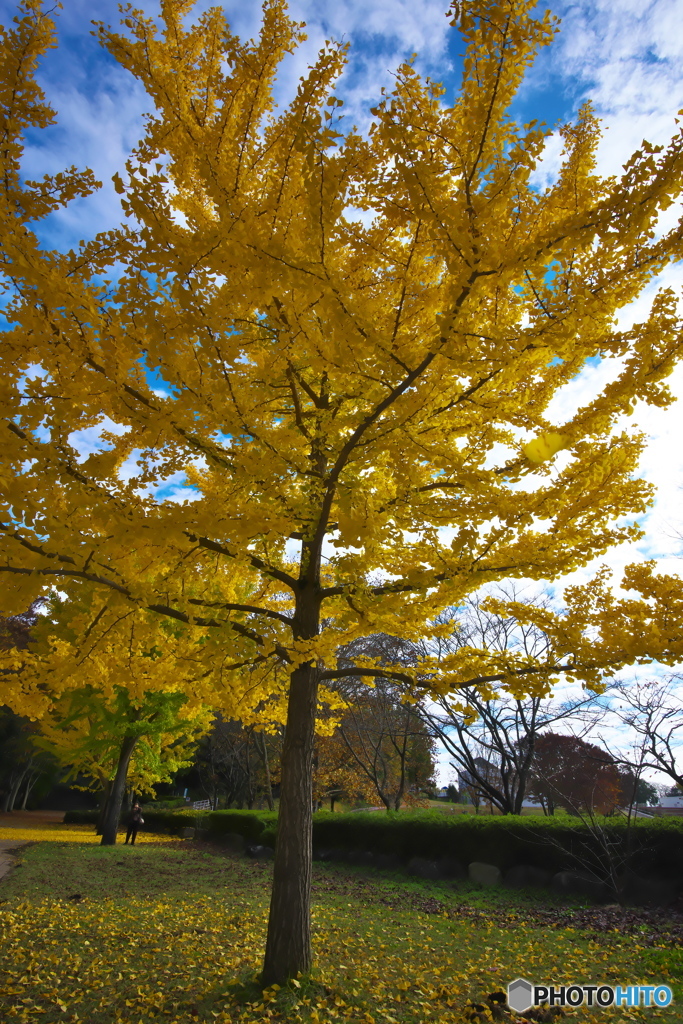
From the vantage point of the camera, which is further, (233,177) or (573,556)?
(573,556)

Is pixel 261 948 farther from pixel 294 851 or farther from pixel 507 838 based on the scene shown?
pixel 507 838

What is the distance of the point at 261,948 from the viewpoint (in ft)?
14.9

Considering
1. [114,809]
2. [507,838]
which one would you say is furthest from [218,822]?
[507,838]

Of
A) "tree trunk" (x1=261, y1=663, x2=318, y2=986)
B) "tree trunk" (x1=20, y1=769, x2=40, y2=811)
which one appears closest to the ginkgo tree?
"tree trunk" (x1=261, y1=663, x2=318, y2=986)

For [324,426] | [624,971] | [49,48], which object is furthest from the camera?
[624,971]

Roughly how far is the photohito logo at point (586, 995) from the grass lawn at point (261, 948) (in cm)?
14

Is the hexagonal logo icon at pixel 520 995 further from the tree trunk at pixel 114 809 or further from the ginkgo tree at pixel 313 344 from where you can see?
the tree trunk at pixel 114 809

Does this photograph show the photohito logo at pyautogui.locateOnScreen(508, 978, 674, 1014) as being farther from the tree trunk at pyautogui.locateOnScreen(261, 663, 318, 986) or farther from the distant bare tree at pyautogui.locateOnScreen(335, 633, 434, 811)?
the distant bare tree at pyautogui.locateOnScreen(335, 633, 434, 811)

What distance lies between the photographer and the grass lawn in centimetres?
326

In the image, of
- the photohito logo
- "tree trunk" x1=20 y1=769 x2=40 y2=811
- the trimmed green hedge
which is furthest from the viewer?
"tree trunk" x1=20 y1=769 x2=40 y2=811

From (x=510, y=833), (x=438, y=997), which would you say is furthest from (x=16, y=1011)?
(x=510, y=833)

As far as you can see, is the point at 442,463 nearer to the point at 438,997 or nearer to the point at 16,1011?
the point at 438,997

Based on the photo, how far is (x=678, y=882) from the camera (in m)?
6.90

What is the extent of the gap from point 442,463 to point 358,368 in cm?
98
